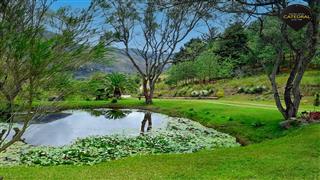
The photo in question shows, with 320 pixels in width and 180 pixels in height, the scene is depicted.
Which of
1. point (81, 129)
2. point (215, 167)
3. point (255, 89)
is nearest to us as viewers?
point (215, 167)

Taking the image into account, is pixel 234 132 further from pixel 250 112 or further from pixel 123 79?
pixel 123 79

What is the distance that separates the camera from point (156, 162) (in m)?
15.4

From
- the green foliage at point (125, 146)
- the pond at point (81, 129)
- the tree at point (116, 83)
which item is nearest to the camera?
the green foliage at point (125, 146)

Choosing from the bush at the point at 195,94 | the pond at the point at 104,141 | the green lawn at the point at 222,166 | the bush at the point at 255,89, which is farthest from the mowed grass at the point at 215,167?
the bush at the point at 195,94

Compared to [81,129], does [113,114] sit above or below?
above

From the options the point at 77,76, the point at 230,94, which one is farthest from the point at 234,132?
the point at 230,94

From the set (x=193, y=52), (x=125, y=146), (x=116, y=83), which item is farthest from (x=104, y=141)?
(x=116, y=83)

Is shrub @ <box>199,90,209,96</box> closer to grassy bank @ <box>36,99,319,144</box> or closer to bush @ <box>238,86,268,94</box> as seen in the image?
bush @ <box>238,86,268,94</box>

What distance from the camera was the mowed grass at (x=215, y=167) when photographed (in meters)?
12.4

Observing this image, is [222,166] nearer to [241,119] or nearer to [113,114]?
[241,119]

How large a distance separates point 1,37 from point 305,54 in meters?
18.3

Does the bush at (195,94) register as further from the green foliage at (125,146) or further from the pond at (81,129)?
the green foliage at (125,146)

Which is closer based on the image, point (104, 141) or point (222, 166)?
point (222, 166)

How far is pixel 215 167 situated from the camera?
44.9 feet
